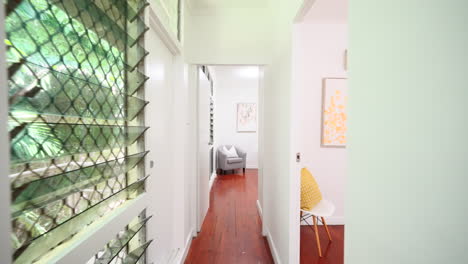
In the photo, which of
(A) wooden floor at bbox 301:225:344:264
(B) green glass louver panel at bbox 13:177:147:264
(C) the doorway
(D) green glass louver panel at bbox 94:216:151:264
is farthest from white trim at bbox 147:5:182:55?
(A) wooden floor at bbox 301:225:344:264

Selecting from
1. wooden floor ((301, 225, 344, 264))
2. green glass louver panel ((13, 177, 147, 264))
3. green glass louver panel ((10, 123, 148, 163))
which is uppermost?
green glass louver panel ((10, 123, 148, 163))

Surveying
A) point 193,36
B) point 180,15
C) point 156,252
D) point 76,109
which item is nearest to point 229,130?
point 193,36

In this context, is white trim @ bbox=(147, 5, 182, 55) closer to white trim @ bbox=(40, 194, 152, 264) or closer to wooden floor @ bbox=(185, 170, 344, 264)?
white trim @ bbox=(40, 194, 152, 264)

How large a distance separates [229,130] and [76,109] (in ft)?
17.4

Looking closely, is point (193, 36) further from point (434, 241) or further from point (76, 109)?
point (434, 241)

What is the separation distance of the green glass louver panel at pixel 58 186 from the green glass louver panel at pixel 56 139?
0.06m

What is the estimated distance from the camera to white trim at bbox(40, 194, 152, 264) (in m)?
0.55

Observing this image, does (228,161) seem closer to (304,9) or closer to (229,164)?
(229,164)

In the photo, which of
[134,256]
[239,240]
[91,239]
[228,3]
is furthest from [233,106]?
[91,239]

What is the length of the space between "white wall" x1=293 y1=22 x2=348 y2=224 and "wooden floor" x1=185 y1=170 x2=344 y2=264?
1.69ft

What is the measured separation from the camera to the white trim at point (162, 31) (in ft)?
3.84

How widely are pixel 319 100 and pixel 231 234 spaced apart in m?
2.04

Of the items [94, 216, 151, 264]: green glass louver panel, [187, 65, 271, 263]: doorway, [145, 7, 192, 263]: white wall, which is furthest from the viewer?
[187, 65, 271, 263]: doorway

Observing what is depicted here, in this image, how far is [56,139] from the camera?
0.54 metres
